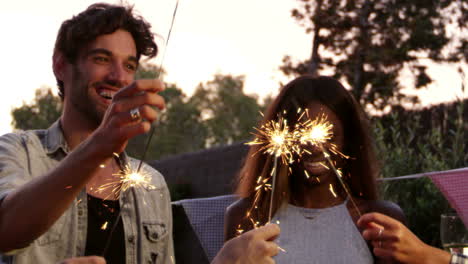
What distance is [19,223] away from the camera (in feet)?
7.53

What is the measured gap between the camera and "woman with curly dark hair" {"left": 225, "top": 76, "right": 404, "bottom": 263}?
3.46 m

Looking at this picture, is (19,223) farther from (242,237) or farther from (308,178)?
(308,178)

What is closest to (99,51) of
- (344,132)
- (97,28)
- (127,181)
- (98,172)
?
(97,28)

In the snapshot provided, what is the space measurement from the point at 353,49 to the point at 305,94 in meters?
13.0

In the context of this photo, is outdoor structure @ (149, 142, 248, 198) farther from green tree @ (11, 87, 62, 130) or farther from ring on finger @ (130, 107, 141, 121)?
green tree @ (11, 87, 62, 130)

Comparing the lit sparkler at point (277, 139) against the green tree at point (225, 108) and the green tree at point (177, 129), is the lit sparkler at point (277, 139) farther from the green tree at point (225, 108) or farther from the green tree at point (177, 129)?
the green tree at point (225, 108)

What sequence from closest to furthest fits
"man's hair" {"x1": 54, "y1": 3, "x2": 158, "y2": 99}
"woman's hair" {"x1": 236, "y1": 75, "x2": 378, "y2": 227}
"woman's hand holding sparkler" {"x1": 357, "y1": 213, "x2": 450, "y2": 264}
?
"woman's hand holding sparkler" {"x1": 357, "y1": 213, "x2": 450, "y2": 264}, "man's hair" {"x1": 54, "y1": 3, "x2": 158, "y2": 99}, "woman's hair" {"x1": 236, "y1": 75, "x2": 378, "y2": 227}

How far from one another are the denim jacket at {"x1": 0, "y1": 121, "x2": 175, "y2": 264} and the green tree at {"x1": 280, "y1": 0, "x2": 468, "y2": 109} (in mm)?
12009

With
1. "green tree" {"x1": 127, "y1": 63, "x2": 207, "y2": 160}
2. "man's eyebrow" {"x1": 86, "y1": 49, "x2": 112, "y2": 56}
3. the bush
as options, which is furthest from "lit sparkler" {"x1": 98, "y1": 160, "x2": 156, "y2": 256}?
"green tree" {"x1": 127, "y1": 63, "x2": 207, "y2": 160}

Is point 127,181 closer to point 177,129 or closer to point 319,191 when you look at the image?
point 319,191

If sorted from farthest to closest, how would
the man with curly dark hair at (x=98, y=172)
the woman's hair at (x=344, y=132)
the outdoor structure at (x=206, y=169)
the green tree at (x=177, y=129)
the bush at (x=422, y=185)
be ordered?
the green tree at (x=177, y=129) → the outdoor structure at (x=206, y=169) → the bush at (x=422, y=185) → the woman's hair at (x=344, y=132) → the man with curly dark hair at (x=98, y=172)

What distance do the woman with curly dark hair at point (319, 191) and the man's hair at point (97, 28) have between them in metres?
0.84

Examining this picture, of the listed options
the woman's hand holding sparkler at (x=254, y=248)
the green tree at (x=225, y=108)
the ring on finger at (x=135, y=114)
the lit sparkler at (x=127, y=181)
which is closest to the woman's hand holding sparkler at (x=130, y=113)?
the ring on finger at (x=135, y=114)

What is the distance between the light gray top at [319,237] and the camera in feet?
11.2
